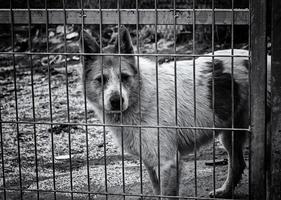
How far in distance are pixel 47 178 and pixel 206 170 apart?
5.44 feet

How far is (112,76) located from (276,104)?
147cm

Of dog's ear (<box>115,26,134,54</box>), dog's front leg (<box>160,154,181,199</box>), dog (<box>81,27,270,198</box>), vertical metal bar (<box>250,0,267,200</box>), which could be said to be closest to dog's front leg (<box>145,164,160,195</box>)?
dog (<box>81,27,270,198</box>)

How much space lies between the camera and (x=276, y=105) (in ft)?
10.1

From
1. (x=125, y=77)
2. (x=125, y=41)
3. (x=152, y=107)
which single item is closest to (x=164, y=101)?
(x=152, y=107)

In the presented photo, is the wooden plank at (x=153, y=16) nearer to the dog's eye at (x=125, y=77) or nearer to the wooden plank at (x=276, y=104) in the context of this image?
the dog's eye at (x=125, y=77)

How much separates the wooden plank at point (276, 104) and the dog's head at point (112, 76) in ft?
4.03

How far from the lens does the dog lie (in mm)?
3994

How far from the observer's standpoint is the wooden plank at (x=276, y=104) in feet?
9.81

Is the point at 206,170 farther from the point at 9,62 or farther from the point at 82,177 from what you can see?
the point at 9,62

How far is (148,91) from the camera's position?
13.5 ft

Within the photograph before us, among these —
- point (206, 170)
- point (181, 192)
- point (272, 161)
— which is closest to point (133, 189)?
point (181, 192)

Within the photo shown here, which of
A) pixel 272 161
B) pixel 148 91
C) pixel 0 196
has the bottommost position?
pixel 0 196

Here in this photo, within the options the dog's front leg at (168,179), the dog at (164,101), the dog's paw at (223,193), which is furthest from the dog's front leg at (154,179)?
the dog's paw at (223,193)

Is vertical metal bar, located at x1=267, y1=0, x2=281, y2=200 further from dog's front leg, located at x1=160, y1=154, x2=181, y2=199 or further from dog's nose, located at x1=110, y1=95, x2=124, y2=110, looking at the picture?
dog's nose, located at x1=110, y1=95, x2=124, y2=110
